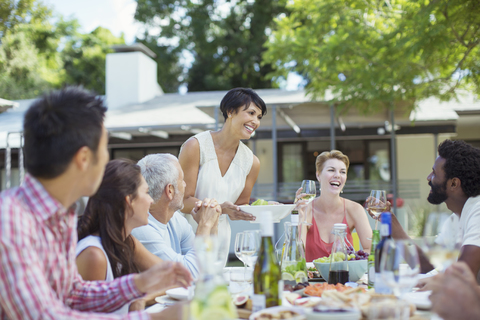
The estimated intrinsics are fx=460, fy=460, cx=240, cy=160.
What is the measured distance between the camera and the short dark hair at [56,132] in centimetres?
133

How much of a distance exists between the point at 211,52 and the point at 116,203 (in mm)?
20625

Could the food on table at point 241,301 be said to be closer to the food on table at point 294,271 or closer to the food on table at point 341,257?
the food on table at point 294,271

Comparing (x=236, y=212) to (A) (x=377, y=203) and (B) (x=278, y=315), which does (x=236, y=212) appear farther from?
(B) (x=278, y=315)

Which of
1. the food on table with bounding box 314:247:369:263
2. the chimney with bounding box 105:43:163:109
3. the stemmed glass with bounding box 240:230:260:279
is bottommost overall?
the food on table with bounding box 314:247:369:263

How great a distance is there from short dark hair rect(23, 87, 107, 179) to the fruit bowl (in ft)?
4.52

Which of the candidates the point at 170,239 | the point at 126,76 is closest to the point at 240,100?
the point at 170,239

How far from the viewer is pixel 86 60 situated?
25.2 meters

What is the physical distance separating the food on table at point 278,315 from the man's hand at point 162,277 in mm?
281

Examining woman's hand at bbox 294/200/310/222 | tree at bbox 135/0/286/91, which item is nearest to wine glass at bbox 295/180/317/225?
woman's hand at bbox 294/200/310/222

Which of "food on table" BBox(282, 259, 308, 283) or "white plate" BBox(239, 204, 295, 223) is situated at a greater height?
"white plate" BBox(239, 204, 295, 223)

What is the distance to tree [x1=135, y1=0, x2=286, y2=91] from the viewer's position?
21469 mm

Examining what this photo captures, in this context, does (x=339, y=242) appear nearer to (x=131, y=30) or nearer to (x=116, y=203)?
(x=116, y=203)

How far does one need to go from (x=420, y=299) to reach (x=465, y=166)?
1085 millimetres

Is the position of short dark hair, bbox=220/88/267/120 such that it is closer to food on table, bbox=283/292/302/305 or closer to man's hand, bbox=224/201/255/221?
man's hand, bbox=224/201/255/221
